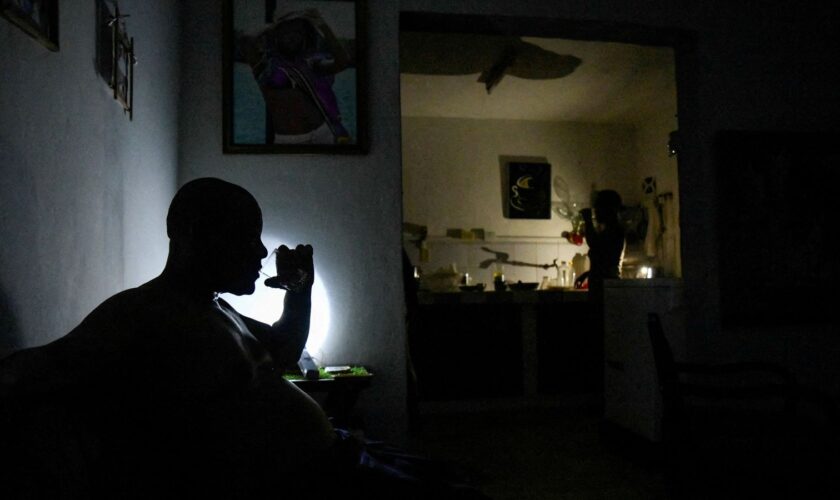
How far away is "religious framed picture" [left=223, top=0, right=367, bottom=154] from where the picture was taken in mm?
2602

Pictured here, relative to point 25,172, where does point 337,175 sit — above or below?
above

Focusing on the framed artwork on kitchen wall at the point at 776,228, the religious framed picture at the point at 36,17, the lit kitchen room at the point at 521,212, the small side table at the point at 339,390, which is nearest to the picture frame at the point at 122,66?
the religious framed picture at the point at 36,17

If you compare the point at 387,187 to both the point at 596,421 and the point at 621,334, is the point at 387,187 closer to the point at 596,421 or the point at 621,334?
the point at 621,334

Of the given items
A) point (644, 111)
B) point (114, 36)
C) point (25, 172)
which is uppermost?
point (644, 111)

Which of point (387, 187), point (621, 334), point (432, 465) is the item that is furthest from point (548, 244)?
point (432, 465)

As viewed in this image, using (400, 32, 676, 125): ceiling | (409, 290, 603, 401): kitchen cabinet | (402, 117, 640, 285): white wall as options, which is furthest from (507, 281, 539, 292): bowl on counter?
(400, 32, 676, 125): ceiling

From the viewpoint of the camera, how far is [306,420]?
1188mm

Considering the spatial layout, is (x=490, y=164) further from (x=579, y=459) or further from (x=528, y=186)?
(x=579, y=459)

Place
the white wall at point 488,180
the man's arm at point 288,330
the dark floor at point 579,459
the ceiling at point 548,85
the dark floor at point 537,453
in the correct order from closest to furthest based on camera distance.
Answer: the man's arm at point 288,330
the dark floor at point 579,459
the dark floor at point 537,453
the ceiling at point 548,85
the white wall at point 488,180

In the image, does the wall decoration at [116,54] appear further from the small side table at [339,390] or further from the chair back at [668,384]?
the chair back at [668,384]

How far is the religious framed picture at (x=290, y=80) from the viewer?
2.60 m

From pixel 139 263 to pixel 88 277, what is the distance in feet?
1.83

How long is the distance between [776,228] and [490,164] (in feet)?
9.65

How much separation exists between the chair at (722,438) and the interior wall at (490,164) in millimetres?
3255
